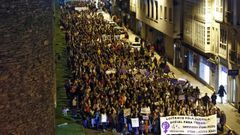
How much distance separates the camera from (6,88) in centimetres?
1395

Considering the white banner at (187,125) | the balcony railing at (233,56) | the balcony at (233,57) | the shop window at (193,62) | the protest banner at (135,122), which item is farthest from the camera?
the shop window at (193,62)

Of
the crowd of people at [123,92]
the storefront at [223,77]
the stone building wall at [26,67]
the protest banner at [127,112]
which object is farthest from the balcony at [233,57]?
the stone building wall at [26,67]

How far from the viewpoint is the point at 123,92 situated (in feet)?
118

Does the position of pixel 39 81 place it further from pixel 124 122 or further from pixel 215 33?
pixel 215 33

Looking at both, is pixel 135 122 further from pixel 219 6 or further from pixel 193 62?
pixel 193 62

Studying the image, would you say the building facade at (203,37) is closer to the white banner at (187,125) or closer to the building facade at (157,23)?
the building facade at (157,23)

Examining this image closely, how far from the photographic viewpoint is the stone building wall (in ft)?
45.4

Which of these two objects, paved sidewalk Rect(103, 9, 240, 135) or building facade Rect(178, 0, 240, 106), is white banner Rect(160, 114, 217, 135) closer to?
paved sidewalk Rect(103, 9, 240, 135)

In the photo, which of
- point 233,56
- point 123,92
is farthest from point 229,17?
point 123,92

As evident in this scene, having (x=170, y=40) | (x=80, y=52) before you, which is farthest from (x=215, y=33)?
(x=170, y=40)

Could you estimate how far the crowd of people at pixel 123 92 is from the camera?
32469mm

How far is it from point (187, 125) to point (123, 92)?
20.2ft

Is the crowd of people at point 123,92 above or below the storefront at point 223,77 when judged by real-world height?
above

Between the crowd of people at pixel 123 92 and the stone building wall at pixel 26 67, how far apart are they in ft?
54.7
